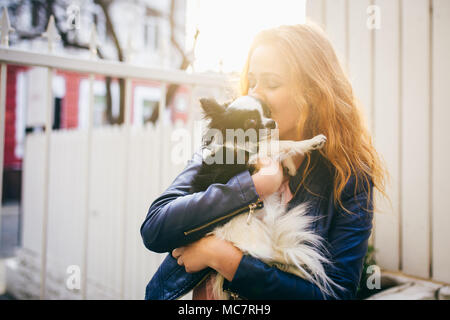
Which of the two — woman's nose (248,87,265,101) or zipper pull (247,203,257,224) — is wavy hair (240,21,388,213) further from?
zipper pull (247,203,257,224)

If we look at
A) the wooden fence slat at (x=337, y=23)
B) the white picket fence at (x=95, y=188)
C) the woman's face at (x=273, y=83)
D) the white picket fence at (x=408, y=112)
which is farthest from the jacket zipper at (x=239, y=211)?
the wooden fence slat at (x=337, y=23)

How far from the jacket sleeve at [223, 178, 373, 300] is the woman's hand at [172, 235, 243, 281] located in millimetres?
34

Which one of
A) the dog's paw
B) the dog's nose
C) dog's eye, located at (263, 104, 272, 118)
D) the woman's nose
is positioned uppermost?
the woman's nose

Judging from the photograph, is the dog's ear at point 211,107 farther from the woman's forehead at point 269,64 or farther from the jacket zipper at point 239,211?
the jacket zipper at point 239,211

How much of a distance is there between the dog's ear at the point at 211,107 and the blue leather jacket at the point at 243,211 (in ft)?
0.83

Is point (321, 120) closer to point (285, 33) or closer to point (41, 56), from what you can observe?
point (285, 33)

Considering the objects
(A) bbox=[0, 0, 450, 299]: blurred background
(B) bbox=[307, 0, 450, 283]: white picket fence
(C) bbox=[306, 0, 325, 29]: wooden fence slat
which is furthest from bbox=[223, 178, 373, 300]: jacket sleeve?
(C) bbox=[306, 0, 325, 29]: wooden fence slat

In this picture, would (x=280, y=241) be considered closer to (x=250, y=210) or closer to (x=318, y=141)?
(x=250, y=210)

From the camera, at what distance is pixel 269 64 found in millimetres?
1282

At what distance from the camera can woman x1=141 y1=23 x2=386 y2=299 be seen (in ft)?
3.55

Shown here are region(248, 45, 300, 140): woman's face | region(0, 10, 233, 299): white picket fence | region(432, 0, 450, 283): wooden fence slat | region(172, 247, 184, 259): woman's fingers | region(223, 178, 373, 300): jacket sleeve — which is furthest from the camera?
region(432, 0, 450, 283): wooden fence slat

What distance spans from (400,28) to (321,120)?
A: 4.82ft

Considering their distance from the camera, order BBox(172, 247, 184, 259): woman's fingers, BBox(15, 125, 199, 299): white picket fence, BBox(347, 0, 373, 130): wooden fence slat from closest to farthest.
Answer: BBox(172, 247, 184, 259): woman's fingers < BBox(347, 0, 373, 130): wooden fence slat < BBox(15, 125, 199, 299): white picket fence

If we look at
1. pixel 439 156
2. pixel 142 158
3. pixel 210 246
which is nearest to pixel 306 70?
pixel 210 246
